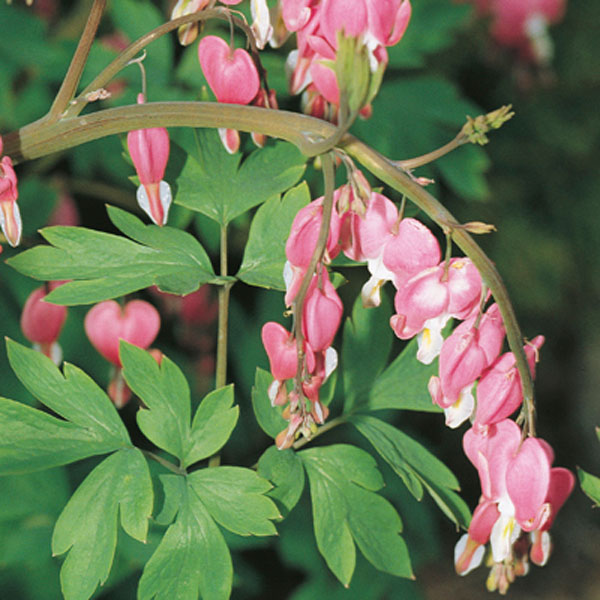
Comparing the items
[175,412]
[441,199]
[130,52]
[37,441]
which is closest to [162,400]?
[175,412]

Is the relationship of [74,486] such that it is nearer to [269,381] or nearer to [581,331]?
[269,381]

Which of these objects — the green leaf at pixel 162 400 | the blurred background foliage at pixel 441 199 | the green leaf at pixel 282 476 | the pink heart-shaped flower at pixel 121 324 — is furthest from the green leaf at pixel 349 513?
the blurred background foliage at pixel 441 199

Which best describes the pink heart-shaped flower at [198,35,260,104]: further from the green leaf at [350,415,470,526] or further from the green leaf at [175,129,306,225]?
the green leaf at [350,415,470,526]

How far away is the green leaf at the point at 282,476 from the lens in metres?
0.83

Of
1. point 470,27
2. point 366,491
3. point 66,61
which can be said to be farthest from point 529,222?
point 366,491

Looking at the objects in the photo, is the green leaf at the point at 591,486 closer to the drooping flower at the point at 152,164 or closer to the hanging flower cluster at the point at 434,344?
the hanging flower cluster at the point at 434,344

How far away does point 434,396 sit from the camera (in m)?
0.78

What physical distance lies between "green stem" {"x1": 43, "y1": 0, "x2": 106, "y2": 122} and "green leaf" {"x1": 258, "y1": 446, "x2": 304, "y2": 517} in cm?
38

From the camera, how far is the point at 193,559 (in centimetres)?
79

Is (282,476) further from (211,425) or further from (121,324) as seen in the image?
(121,324)

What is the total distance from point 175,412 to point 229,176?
0.27 meters

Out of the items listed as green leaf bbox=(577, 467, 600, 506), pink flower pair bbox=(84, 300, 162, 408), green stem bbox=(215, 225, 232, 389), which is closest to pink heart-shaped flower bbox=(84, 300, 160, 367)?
pink flower pair bbox=(84, 300, 162, 408)

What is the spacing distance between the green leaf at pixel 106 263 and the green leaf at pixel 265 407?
0.12 m

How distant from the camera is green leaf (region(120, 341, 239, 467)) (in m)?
0.82
